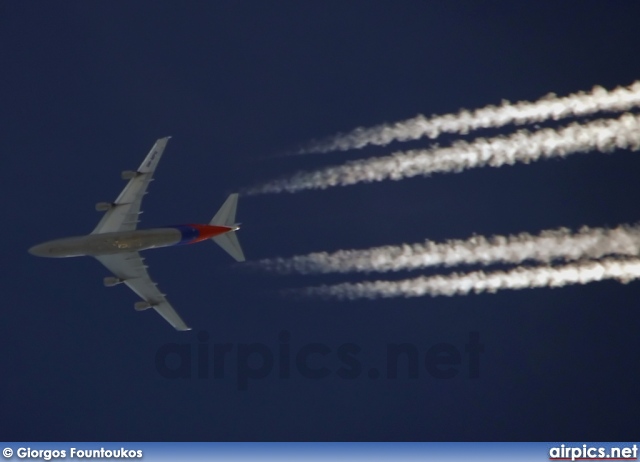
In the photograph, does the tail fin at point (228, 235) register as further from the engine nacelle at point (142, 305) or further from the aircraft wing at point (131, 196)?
the engine nacelle at point (142, 305)

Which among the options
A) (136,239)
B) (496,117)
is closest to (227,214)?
(136,239)

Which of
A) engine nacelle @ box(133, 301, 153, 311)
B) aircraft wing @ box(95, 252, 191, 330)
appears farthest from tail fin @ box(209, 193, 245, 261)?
engine nacelle @ box(133, 301, 153, 311)

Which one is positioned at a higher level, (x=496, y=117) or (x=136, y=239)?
(x=496, y=117)

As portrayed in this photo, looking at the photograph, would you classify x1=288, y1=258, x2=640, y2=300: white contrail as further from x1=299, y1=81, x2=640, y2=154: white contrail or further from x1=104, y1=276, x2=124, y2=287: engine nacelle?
x1=104, y1=276, x2=124, y2=287: engine nacelle

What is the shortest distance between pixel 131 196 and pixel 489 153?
1721 centimetres

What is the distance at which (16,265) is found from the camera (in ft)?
194

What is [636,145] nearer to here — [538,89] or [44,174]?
[538,89]

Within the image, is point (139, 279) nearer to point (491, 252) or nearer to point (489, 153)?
point (491, 252)

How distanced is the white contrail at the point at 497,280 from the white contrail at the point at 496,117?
7263 mm

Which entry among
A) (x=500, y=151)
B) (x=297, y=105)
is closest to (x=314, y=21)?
(x=297, y=105)

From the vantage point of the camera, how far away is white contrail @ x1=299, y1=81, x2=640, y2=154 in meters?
51.6

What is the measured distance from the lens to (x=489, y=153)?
5322cm

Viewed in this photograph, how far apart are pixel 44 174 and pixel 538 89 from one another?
29083mm

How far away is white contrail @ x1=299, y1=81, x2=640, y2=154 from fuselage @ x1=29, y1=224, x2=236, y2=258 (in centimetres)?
854
